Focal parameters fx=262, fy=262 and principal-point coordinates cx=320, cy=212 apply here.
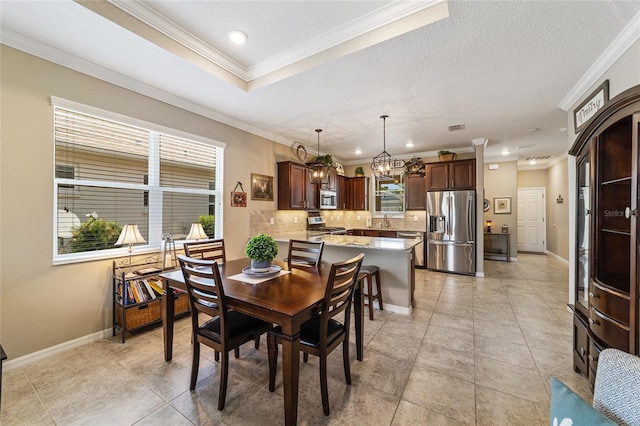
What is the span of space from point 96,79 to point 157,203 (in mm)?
1368

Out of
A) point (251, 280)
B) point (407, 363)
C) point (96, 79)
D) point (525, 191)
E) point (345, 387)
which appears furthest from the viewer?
point (525, 191)

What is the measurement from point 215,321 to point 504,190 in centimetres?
781

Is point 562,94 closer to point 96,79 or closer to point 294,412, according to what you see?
point 294,412

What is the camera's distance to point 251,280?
2.09 metres

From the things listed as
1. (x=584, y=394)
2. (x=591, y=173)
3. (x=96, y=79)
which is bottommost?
(x=584, y=394)

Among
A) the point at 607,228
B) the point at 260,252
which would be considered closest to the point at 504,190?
Answer: the point at 607,228

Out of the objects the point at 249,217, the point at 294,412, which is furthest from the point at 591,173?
the point at 249,217

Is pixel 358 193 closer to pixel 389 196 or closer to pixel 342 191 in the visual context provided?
pixel 342 191

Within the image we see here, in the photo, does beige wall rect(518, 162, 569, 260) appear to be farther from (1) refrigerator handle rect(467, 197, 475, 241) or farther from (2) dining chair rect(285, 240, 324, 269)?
(2) dining chair rect(285, 240, 324, 269)

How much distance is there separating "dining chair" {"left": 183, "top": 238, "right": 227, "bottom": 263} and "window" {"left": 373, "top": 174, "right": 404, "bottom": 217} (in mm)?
4532

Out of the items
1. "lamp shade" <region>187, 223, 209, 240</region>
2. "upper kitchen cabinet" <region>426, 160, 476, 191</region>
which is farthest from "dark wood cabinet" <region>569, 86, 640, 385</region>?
"lamp shade" <region>187, 223, 209, 240</region>

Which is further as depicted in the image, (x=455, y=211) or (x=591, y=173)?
(x=455, y=211)

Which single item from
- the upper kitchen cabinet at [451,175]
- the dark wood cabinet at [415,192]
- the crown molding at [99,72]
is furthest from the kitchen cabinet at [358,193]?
the crown molding at [99,72]

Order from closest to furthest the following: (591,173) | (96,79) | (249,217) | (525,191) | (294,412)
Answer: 1. (294,412)
2. (591,173)
3. (96,79)
4. (249,217)
5. (525,191)
